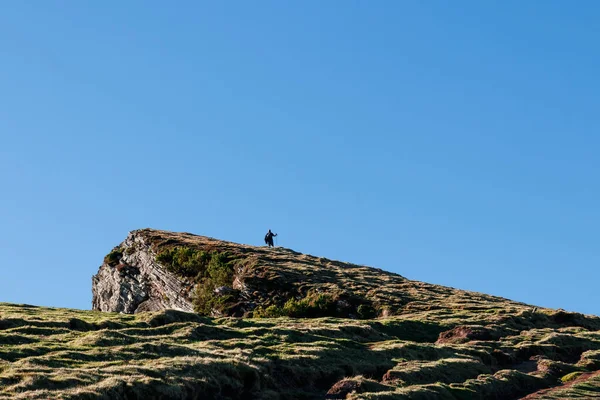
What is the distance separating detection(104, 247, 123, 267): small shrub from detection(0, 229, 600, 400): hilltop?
21.5 metres

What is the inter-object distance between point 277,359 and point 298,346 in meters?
4.51

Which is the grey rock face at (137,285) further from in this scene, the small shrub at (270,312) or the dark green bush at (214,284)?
the small shrub at (270,312)

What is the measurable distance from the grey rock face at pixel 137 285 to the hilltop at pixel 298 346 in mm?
2265

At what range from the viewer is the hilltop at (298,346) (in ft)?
105

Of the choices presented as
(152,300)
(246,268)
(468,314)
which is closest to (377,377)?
(468,314)

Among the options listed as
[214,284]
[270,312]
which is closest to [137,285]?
[214,284]

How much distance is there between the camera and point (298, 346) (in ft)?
141

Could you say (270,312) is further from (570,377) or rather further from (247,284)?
(570,377)

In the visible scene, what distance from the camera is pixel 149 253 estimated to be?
9269cm

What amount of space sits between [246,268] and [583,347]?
39.4 meters

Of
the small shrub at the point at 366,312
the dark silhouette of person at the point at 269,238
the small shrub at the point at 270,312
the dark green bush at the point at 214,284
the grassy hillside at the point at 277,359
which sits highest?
the dark silhouette of person at the point at 269,238

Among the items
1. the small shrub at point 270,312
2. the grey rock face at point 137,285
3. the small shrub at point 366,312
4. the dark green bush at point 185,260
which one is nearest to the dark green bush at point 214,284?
the dark green bush at point 185,260

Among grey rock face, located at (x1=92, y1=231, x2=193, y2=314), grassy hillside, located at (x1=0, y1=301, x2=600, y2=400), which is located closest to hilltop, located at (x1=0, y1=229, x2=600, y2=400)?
grassy hillside, located at (x1=0, y1=301, x2=600, y2=400)

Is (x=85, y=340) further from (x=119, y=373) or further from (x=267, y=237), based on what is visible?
(x=267, y=237)
